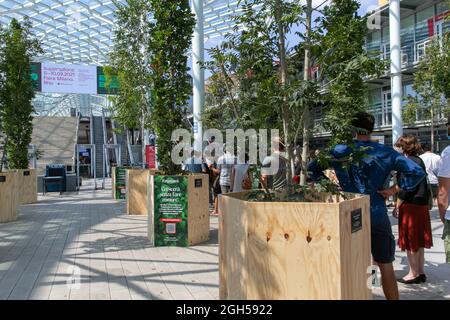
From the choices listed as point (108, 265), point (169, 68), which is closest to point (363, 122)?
point (108, 265)

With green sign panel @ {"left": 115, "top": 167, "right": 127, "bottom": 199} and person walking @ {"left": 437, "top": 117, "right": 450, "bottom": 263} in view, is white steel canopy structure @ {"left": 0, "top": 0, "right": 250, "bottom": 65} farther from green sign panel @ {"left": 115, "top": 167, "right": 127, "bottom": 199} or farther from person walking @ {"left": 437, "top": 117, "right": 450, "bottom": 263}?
person walking @ {"left": 437, "top": 117, "right": 450, "bottom": 263}

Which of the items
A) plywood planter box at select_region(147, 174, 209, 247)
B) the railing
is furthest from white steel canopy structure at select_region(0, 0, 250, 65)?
plywood planter box at select_region(147, 174, 209, 247)

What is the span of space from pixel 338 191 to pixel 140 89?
444 inches

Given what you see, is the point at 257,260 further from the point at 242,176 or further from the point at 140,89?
the point at 140,89

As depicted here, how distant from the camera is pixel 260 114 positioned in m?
3.97

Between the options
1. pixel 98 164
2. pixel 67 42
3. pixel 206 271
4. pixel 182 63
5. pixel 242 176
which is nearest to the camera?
pixel 206 271

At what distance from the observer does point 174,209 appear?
23.5 ft

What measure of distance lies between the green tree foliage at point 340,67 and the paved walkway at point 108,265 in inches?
84.4

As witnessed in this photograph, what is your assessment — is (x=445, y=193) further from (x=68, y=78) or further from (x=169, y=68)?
(x=68, y=78)

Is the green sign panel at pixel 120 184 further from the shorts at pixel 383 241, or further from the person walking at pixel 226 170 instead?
the shorts at pixel 383 241

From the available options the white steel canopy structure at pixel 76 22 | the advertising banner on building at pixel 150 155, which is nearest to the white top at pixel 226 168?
the advertising banner on building at pixel 150 155

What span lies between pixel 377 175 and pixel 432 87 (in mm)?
14336
